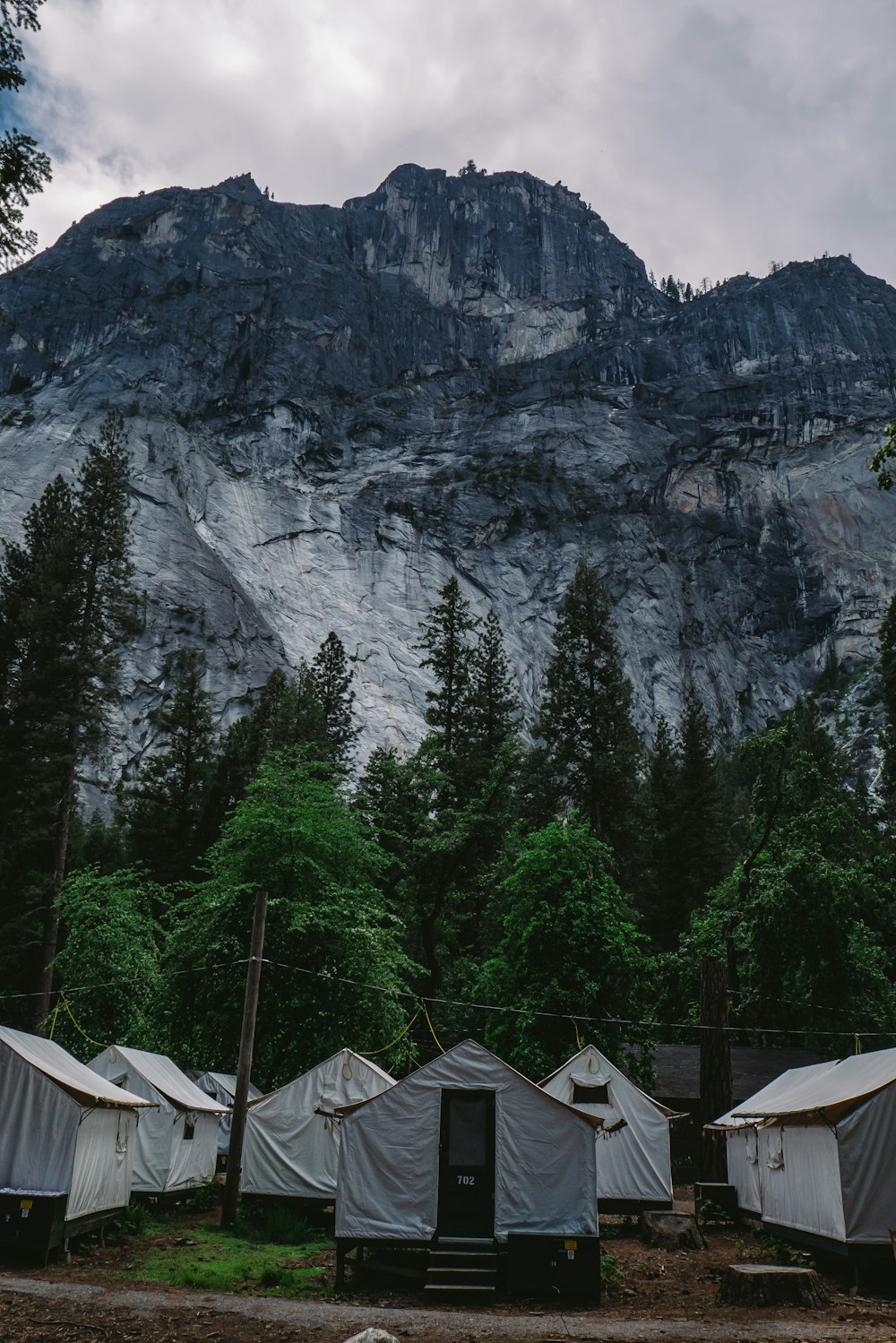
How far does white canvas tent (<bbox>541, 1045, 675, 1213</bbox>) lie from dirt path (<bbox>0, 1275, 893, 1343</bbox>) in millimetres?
10464

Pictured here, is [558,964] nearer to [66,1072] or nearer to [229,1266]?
[229,1266]

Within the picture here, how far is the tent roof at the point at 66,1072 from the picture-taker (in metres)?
13.5

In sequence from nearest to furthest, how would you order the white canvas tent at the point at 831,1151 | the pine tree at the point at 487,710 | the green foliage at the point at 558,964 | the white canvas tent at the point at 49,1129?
the white canvas tent at the point at 831,1151, the white canvas tent at the point at 49,1129, the green foliage at the point at 558,964, the pine tree at the point at 487,710

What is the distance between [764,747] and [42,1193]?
76.2ft

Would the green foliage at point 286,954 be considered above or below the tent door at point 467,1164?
above

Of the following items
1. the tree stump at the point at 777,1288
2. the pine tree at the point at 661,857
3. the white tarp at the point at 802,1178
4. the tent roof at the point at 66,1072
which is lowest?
the tree stump at the point at 777,1288

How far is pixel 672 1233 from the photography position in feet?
53.0

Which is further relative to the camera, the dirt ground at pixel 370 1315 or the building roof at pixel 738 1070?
the building roof at pixel 738 1070

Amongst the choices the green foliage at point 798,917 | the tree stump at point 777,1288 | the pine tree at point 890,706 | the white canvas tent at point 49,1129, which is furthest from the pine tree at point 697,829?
the white canvas tent at point 49,1129

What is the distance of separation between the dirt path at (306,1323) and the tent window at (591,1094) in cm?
1036

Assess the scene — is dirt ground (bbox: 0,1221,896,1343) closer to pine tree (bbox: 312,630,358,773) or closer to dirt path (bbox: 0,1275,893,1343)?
dirt path (bbox: 0,1275,893,1343)

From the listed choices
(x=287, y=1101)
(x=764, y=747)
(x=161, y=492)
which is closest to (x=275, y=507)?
(x=161, y=492)

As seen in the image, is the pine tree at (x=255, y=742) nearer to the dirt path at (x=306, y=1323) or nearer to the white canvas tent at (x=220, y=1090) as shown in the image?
the white canvas tent at (x=220, y=1090)

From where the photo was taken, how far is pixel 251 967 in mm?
16922
